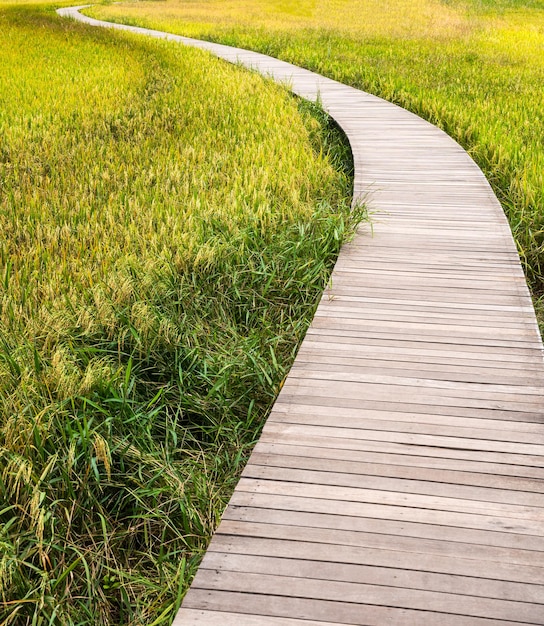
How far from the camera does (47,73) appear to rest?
10.2 m

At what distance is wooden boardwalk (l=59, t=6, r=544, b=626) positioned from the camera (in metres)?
1.84

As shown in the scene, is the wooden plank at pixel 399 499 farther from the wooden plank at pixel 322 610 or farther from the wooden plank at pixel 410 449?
the wooden plank at pixel 322 610

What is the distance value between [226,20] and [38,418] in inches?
861

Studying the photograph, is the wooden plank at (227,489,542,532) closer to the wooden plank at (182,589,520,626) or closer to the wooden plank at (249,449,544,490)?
the wooden plank at (249,449,544,490)

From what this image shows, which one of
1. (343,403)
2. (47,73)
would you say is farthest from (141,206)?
(47,73)

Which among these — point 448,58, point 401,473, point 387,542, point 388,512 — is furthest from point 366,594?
point 448,58

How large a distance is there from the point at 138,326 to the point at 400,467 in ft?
4.82

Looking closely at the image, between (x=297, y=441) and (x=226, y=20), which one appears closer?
(x=297, y=441)

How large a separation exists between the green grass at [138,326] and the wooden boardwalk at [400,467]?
28cm

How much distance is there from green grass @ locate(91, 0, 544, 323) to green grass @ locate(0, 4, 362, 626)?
1.34m

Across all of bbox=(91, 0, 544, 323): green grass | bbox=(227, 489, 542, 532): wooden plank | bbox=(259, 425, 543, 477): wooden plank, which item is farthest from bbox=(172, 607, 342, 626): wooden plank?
bbox=(91, 0, 544, 323): green grass

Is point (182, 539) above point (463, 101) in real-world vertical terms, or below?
below

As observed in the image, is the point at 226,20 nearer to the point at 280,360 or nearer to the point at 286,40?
the point at 286,40

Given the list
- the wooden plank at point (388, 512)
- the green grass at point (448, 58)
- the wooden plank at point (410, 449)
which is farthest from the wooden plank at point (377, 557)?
the green grass at point (448, 58)
